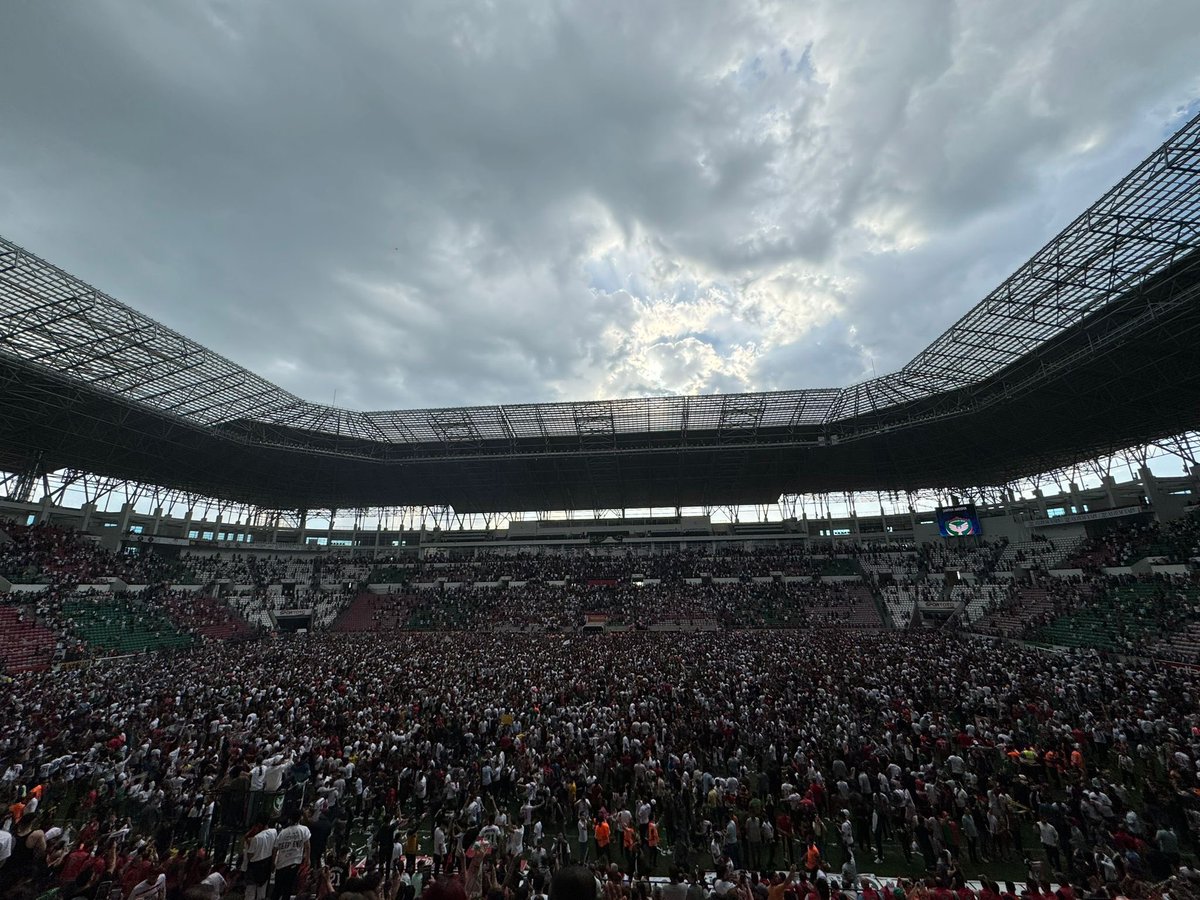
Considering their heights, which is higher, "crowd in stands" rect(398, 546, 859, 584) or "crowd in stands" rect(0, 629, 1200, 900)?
"crowd in stands" rect(398, 546, 859, 584)

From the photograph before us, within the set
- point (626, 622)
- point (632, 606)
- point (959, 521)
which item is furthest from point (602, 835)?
point (959, 521)

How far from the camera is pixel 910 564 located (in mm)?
45375

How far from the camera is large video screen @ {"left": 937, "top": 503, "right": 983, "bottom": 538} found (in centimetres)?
4006

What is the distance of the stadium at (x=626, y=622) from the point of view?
344 inches

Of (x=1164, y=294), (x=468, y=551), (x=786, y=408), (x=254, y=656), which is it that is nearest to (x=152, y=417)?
(x=254, y=656)

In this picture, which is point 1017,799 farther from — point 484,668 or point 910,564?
point 910,564

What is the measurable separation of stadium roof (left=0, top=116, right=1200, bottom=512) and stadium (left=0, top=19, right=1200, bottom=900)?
0.96 feet

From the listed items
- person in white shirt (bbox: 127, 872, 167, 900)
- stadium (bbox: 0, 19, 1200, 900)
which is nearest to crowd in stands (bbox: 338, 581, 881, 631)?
stadium (bbox: 0, 19, 1200, 900)

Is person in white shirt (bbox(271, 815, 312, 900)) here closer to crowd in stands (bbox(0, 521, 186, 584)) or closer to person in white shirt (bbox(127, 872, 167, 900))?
person in white shirt (bbox(127, 872, 167, 900))

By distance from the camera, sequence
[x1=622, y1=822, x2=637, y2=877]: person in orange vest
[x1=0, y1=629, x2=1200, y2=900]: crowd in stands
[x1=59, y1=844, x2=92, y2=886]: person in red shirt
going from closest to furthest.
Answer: [x1=59, y1=844, x2=92, y2=886]: person in red shirt → [x1=0, y1=629, x2=1200, y2=900]: crowd in stands → [x1=622, y1=822, x2=637, y2=877]: person in orange vest

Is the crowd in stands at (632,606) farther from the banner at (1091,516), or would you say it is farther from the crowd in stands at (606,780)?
the crowd in stands at (606,780)

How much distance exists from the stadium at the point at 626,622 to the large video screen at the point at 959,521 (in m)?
0.25

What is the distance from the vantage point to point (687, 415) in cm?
3938

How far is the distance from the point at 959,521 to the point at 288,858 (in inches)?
1856
